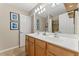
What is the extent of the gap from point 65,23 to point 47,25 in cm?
33

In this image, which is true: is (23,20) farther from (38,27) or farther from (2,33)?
(2,33)

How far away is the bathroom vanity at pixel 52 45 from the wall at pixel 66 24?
0.14 metres

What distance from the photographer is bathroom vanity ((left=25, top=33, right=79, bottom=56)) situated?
1179 millimetres

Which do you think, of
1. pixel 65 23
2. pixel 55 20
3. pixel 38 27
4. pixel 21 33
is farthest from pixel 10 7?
pixel 65 23

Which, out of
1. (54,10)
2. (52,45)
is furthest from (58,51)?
(54,10)

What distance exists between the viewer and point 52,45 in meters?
1.45

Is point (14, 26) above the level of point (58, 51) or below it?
above

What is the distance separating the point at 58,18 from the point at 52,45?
454mm

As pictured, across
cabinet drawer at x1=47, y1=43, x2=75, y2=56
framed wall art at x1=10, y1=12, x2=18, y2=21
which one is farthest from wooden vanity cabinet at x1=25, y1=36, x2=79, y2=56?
framed wall art at x1=10, y1=12, x2=18, y2=21

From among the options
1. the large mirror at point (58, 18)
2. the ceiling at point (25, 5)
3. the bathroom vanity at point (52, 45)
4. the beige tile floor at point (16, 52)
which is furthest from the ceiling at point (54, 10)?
the beige tile floor at point (16, 52)

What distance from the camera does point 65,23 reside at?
1554 millimetres

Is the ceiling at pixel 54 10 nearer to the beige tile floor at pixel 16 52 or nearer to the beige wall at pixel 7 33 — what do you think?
the beige wall at pixel 7 33

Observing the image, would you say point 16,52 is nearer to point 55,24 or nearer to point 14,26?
point 14,26

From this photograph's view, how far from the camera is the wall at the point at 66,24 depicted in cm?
151
